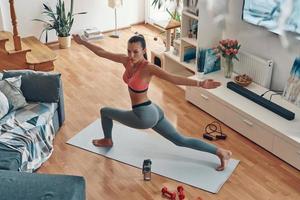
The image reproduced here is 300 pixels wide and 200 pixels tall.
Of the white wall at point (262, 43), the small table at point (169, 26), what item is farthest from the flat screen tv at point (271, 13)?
the small table at point (169, 26)

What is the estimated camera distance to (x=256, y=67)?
4.37 meters

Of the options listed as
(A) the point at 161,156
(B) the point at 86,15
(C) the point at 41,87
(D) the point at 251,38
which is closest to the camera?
(A) the point at 161,156

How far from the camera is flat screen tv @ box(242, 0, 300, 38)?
384cm

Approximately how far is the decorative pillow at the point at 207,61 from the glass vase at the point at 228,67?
143mm

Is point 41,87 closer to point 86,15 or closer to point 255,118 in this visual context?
point 255,118

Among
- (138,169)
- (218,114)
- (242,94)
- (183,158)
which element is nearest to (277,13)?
(242,94)

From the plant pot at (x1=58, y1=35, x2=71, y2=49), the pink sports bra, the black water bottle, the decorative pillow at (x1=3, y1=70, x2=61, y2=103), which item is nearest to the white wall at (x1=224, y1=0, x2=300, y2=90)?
the pink sports bra

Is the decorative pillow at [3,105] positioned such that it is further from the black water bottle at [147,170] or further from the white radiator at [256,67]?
the white radiator at [256,67]

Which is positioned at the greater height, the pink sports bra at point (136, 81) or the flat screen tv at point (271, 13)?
the flat screen tv at point (271, 13)

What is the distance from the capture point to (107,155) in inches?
149

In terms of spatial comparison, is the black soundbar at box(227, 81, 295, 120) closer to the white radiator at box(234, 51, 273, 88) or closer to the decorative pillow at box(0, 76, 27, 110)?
the white radiator at box(234, 51, 273, 88)

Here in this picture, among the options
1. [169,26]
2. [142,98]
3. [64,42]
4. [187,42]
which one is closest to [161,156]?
[142,98]

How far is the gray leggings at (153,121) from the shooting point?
3.40m

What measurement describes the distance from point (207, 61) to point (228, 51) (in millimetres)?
277
